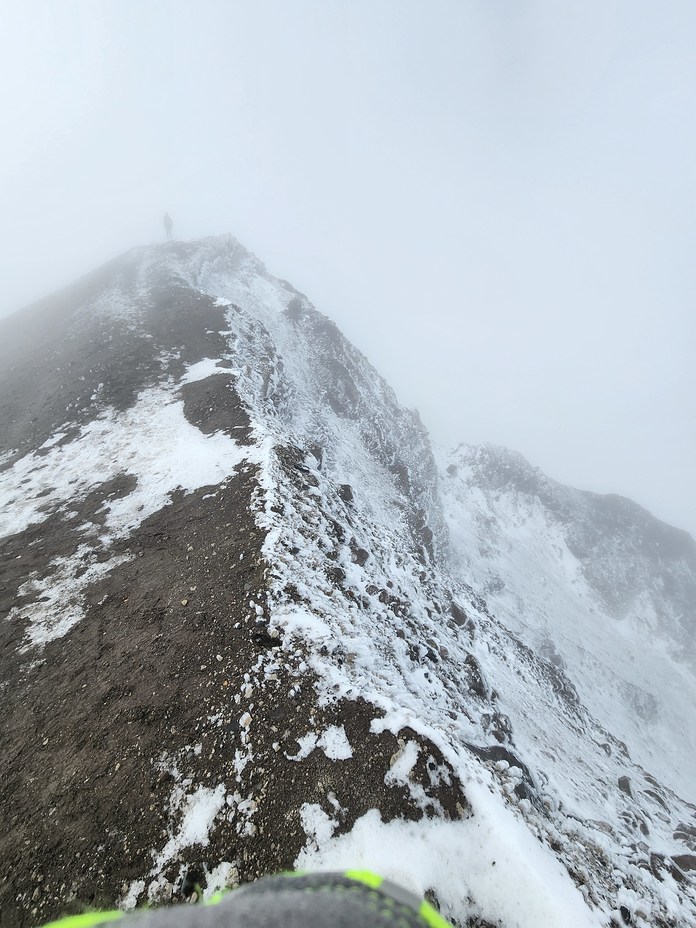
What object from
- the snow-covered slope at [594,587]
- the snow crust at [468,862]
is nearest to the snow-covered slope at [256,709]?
the snow crust at [468,862]

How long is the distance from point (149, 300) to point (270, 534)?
1471 inches

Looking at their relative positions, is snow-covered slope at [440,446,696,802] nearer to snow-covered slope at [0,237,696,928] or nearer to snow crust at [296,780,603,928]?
snow-covered slope at [0,237,696,928]

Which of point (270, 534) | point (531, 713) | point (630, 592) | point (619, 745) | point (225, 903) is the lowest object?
point (630, 592)

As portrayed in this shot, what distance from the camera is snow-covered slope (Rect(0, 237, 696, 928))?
627cm

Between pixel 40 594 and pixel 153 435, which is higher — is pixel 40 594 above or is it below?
below

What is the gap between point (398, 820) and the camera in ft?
21.4

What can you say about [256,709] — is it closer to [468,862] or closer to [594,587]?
[468,862]

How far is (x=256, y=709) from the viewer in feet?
25.5

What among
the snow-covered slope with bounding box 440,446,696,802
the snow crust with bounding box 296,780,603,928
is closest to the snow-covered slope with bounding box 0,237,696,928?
the snow crust with bounding box 296,780,603,928

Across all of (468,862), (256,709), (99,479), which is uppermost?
(99,479)

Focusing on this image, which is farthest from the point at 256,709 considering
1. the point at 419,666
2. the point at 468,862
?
the point at 419,666

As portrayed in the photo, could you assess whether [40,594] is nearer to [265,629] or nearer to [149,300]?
[265,629]

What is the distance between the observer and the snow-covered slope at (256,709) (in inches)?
247

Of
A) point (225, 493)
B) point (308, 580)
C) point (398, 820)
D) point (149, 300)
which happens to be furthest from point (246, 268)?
point (398, 820)
